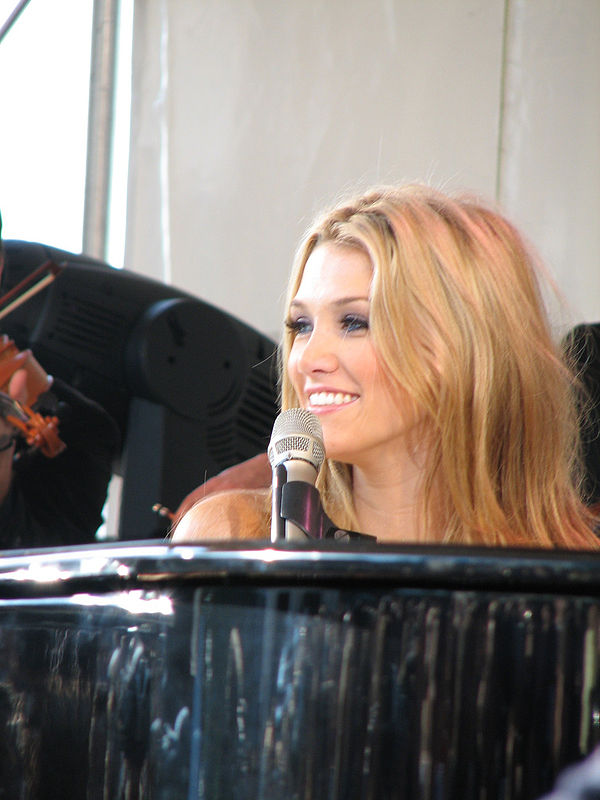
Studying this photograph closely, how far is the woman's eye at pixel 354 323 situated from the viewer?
1.27m

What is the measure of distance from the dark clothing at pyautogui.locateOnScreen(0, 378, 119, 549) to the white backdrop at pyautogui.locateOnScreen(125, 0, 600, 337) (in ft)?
2.77

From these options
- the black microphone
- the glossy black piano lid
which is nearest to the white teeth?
the black microphone

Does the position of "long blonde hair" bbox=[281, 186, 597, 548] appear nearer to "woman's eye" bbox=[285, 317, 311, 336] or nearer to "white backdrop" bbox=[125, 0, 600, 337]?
"woman's eye" bbox=[285, 317, 311, 336]

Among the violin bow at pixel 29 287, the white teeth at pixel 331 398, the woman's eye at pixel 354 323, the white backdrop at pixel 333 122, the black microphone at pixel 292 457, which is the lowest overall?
the black microphone at pixel 292 457

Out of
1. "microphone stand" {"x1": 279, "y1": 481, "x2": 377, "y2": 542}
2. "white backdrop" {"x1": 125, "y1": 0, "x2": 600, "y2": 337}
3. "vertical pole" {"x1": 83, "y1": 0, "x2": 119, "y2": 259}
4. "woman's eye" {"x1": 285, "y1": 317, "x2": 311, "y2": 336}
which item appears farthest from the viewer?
"vertical pole" {"x1": 83, "y1": 0, "x2": 119, "y2": 259}

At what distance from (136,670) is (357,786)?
151 millimetres

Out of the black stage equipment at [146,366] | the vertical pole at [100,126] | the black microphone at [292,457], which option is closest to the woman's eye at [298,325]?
the black microphone at [292,457]

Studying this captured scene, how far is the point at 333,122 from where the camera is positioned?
9.59 ft

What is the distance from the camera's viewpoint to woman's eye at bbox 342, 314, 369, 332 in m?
1.27

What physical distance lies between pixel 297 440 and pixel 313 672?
0.96 feet

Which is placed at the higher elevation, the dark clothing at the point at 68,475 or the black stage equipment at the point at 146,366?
the black stage equipment at the point at 146,366

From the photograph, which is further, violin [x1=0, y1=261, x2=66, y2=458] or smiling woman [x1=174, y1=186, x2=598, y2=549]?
violin [x1=0, y1=261, x2=66, y2=458]

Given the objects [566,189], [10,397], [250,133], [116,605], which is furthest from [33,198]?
[116,605]

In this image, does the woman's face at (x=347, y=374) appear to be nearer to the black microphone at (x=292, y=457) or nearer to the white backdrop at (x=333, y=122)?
the black microphone at (x=292, y=457)
